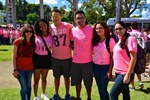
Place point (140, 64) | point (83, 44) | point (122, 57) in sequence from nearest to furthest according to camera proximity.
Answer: point (122, 57)
point (140, 64)
point (83, 44)

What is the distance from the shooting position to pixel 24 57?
192 inches

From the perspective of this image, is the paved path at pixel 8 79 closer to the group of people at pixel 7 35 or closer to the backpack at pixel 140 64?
the backpack at pixel 140 64

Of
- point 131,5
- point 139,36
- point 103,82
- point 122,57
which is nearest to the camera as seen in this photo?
point 122,57

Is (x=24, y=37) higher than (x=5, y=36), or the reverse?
(x=24, y=37)

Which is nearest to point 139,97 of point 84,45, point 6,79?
point 84,45

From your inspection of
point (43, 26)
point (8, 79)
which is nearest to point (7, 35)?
point (8, 79)

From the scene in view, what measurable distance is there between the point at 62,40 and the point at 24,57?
3.13 ft

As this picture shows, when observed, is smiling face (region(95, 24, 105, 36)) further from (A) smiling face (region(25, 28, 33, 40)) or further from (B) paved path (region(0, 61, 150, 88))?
(B) paved path (region(0, 61, 150, 88))

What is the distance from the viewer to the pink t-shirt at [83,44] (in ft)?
16.1

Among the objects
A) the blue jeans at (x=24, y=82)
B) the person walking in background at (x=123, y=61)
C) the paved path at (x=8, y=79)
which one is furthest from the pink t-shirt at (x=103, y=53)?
the paved path at (x=8, y=79)

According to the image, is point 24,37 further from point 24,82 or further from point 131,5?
point 131,5

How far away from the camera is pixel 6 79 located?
791 cm

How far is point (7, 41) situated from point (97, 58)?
64.6 ft

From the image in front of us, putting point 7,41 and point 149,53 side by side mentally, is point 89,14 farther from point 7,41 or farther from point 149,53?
point 149,53
